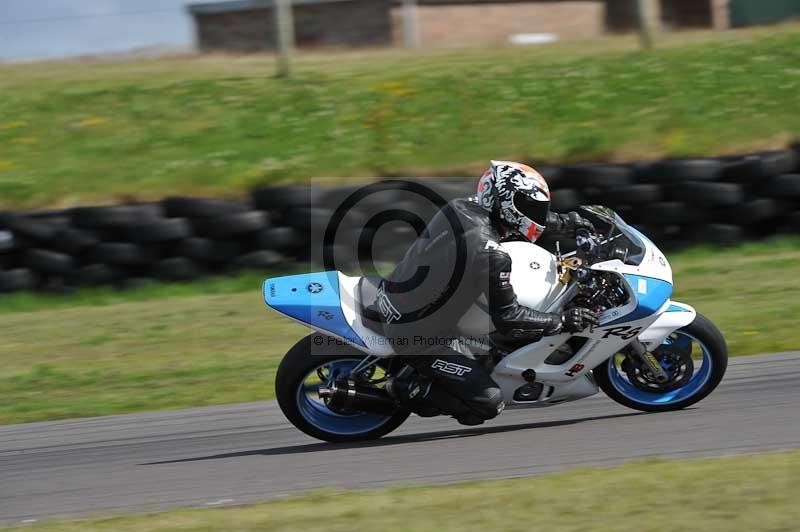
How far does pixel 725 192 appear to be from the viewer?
10.8 meters

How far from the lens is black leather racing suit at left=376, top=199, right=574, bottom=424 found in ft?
18.4

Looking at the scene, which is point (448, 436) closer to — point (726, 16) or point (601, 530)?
point (601, 530)

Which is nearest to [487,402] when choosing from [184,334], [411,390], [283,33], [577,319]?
[411,390]

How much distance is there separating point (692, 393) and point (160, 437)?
3.14m

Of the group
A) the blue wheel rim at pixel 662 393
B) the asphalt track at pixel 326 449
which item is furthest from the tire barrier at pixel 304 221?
the blue wheel rim at pixel 662 393

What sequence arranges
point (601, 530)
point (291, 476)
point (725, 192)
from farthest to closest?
1. point (725, 192)
2. point (291, 476)
3. point (601, 530)

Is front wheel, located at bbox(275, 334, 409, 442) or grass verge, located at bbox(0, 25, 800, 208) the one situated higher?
grass verge, located at bbox(0, 25, 800, 208)

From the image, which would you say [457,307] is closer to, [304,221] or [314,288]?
[314,288]

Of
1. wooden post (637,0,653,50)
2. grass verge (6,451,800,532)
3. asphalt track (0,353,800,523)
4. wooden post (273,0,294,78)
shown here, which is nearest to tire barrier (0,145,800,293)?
asphalt track (0,353,800,523)

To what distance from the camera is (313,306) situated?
19.3ft

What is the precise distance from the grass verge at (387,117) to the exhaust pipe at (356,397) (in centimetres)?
654

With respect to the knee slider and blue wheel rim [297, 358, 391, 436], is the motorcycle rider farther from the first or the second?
blue wheel rim [297, 358, 391, 436]

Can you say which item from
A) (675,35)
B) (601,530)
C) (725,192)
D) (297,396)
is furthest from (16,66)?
(601,530)

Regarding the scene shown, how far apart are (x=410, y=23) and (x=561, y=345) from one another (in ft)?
70.4
